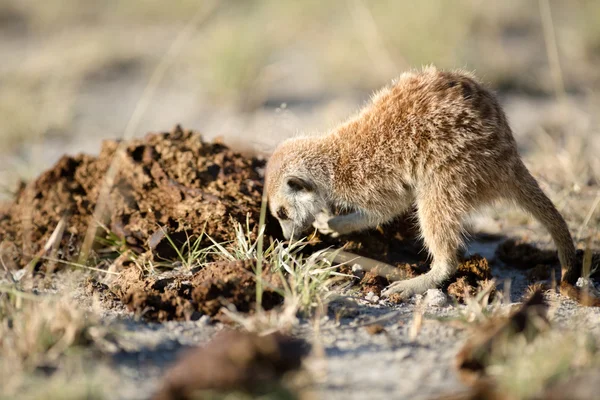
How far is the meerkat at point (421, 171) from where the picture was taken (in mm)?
3754

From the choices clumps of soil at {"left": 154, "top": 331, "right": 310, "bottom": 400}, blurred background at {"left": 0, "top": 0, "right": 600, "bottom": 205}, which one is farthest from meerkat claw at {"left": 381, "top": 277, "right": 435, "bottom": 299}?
blurred background at {"left": 0, "top": 0, "right": 600, "bottom": 205}

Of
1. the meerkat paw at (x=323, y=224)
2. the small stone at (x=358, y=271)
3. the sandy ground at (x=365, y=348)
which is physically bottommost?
the sandy ground at (x=365, y=348)

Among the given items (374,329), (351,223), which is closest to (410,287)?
(351,223)

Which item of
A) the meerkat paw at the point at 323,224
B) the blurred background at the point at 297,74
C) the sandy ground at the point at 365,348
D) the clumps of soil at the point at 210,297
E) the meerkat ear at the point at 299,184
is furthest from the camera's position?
the blurred background at the point at 297,74

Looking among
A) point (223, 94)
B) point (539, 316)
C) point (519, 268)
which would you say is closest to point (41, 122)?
point (223, 94)

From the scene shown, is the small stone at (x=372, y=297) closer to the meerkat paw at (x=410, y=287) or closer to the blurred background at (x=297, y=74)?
the meerkat paw at (x=410, y=287)

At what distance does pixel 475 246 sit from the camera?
472cm

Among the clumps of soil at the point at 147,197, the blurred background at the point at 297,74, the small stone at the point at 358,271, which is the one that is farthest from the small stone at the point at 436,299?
the blurred background at the point at 297,74

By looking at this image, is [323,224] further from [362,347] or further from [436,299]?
[362,347]

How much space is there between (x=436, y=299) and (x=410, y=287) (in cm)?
19

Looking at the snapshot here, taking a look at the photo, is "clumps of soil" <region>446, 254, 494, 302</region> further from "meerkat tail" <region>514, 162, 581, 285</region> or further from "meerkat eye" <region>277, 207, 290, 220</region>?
"meerkat eye" <region>277, 207, 290, 220</region>

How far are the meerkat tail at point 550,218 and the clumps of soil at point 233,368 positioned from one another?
2.07 m

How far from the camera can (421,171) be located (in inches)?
150

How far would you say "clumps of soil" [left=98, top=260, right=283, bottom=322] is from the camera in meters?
3.24
